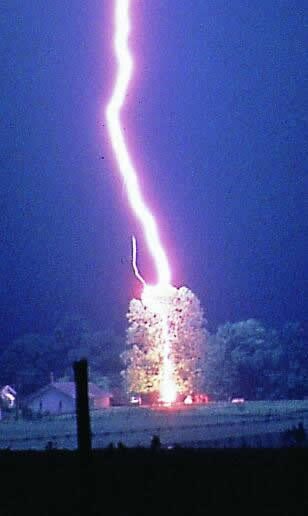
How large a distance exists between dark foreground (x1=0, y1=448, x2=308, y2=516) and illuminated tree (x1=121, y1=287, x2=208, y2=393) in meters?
26.5

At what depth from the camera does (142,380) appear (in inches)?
1291

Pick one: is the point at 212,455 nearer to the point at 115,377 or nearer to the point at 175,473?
the point at 175,473

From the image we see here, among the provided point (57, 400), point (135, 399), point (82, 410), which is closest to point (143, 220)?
point (135, 399)

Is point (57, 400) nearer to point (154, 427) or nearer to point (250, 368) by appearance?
point (154, 427)

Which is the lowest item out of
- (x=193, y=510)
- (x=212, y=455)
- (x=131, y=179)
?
(x=193, y=510)

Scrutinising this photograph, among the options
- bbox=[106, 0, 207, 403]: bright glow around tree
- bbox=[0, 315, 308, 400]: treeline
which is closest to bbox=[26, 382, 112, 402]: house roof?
bbox=[106, 0, 207, 403]: bright glow around tree

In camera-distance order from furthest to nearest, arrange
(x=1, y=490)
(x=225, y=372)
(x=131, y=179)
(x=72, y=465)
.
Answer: (x=225, y=372), (x=131, y=179), (x=72, y=465), (x=1, y=490)

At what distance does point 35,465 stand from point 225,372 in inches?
1140

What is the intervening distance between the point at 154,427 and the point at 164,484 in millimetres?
12405

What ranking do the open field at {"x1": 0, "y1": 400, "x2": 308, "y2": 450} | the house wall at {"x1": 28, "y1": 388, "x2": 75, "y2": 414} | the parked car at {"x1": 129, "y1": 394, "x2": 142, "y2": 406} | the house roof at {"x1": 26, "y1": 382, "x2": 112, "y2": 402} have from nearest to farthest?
1. the open field at {"x1": 0, "y1": 400, "x2": 308, "y2": 450}
2. the house wall at {"x1": 28, "y1": 388, "x2": 75, "y2": 414}
3. the house roof at {"x1": 26, "y1": 382, "x2": 112, "y2": 402}
4. the parked car at {"x1": 129, "y1": 394, "x2": 142, "y2": 406}

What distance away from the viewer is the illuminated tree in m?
33.1

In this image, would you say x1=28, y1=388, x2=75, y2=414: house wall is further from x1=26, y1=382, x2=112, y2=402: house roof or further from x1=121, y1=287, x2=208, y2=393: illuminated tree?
x1=121, y1=287, x2=208, y2=393: illuminated tree

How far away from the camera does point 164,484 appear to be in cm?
534

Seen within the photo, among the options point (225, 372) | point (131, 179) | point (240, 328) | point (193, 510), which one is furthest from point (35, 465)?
point (240, 328)
